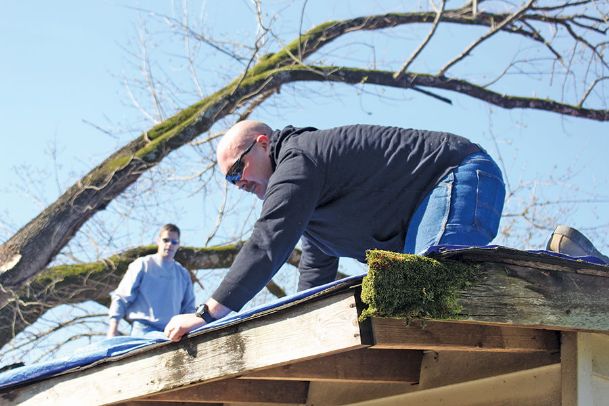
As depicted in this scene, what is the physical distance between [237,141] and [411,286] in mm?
1568

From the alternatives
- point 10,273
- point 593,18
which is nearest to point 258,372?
point 10,273

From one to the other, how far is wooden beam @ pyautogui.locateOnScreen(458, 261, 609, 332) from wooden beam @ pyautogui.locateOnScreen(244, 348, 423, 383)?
0.86 m

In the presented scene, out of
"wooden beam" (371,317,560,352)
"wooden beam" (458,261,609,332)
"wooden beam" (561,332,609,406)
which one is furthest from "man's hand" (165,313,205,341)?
"wooden beam" (561,332,609,406)

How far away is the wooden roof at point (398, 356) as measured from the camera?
10.1 ft

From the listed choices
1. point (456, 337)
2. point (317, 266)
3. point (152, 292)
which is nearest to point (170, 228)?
point (152, 292)

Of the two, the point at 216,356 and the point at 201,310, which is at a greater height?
the point at 201,310

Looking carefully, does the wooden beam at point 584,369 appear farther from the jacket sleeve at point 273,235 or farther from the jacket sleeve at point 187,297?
the jacket sleeve at point 187,297

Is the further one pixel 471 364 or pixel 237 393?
pixel 237 393

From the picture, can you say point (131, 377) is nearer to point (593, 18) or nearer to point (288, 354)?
point (288, 354)

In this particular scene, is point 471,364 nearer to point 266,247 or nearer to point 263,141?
point 266,247

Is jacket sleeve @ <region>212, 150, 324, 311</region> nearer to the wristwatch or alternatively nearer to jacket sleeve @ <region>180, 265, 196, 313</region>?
the wristwatch

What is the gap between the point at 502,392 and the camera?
12.7 ft

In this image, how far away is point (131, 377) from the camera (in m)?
3.81

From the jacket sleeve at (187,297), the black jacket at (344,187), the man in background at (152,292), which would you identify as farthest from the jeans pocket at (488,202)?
the jacket sleeve at (187,297)
